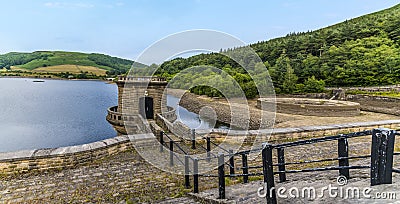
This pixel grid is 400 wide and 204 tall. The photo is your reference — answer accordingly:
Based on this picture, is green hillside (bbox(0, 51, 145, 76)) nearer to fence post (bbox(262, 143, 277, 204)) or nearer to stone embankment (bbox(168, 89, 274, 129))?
stone embankment (bbox(168, 89, 274, 129))

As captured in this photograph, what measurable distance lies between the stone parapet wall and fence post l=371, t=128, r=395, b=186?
5.37 meters

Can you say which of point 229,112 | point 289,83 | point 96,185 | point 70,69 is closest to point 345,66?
point 289,83

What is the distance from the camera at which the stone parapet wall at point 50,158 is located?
16.7 feet

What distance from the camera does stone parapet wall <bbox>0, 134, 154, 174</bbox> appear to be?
509cm

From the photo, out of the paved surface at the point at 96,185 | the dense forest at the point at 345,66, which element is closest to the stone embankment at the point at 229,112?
the dense forest at the point at 345,66

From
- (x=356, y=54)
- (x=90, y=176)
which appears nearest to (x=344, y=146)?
(x=90, y=176)

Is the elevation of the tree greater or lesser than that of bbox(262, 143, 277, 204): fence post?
greater

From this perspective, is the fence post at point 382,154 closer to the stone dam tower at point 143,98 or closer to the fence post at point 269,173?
the fence post at point 269,173

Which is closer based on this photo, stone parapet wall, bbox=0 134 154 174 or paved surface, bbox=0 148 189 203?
paved surface, bbox=0 148 189 203

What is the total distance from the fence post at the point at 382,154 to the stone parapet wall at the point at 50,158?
5367 millimetres

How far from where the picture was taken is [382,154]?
2004 millimetres

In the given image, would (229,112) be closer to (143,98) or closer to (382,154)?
(143,98)

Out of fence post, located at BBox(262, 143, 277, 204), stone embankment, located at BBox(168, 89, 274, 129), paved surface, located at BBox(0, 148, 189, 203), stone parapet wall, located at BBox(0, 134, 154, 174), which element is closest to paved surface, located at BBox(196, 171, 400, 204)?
fence post, located at BBox(262, 143, 277, 204)

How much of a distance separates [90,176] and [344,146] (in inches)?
172
